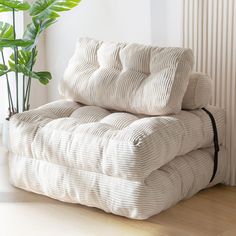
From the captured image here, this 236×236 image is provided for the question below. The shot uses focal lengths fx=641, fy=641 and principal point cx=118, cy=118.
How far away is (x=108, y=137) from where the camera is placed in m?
2.95

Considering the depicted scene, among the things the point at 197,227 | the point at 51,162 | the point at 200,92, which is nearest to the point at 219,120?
the point at 200,92

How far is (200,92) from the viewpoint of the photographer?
324 centimetres

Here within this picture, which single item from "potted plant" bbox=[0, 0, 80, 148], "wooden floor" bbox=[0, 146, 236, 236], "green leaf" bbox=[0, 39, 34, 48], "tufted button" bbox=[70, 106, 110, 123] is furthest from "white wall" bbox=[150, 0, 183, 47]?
"wooden floor" bbox=[0, 146, 236, 236]

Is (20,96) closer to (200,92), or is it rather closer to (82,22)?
(82,22)

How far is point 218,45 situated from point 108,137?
2.86 feet

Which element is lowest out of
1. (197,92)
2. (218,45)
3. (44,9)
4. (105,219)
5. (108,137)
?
(105,219)

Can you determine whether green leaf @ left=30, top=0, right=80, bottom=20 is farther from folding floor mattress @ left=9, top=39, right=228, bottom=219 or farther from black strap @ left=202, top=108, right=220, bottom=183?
black strap @ left=202, top=108, right=220, bottom=183

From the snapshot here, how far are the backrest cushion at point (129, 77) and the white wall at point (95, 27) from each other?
1.57ft

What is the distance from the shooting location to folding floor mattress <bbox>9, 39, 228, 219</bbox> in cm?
289

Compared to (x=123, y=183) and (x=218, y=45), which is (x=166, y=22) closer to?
(x=218, y=45)

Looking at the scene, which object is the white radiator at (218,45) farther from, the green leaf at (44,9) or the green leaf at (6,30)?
the green leaf at (6,30)

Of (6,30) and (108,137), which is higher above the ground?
(6,30)

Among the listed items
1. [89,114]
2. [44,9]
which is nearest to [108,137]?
[89,114]

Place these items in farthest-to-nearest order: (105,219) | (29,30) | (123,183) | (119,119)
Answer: (29,30)
(119,119)
(105,219)
(123,183)
